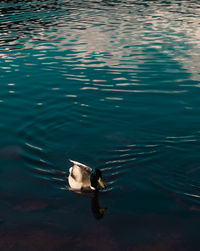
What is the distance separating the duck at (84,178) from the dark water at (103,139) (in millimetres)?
315

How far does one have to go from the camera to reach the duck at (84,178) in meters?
8.16

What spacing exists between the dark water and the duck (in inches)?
12.4

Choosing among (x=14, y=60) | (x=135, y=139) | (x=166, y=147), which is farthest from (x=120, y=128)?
(x=14, y=60)

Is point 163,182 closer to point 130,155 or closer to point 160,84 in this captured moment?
point 130,155

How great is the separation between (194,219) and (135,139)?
12.1 ft

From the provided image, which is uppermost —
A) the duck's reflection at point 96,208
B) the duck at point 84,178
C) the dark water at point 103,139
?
the duck at point 84,178

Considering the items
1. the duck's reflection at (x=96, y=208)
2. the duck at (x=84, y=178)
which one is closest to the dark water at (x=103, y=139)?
the duck's reflection at (x=96, y=208)

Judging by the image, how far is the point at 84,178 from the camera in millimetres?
8500

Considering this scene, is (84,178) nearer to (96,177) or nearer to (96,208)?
(96,177)

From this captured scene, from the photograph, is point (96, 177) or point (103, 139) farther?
point (103, 139)

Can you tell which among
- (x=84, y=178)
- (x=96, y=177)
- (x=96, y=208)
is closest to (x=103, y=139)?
(x=84, y=178)

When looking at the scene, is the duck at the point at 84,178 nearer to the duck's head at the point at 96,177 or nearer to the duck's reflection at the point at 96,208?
the duck's head at the point at 96,177

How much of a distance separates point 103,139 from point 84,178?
8.28 feet

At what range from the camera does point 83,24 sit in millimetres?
29000
